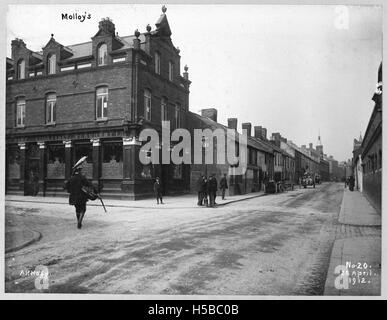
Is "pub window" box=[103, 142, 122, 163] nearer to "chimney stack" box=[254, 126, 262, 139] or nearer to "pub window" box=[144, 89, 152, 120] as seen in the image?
"pub window" box=[144, 89, 152, 120]

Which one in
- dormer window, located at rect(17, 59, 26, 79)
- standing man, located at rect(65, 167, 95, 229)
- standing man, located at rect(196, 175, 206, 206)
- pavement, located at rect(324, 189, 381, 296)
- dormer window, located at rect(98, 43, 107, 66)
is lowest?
pavement, located at rect(324, 189, 381, 296)

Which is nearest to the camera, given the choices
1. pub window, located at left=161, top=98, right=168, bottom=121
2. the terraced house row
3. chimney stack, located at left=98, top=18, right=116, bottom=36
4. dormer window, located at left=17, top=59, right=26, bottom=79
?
chimney stack, located at left=98, top=18, right=116, bottom=36

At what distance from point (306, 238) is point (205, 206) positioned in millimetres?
7730

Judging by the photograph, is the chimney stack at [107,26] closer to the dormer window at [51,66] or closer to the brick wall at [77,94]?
the brick wall at [77,94]

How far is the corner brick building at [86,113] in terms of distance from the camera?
425 inches

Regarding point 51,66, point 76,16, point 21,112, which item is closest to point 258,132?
point 51,66

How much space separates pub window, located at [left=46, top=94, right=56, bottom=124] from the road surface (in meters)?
4.73

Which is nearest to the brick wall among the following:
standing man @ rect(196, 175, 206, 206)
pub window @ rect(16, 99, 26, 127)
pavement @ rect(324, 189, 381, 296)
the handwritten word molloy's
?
pub window @ rect(16, 99, 26, 127)

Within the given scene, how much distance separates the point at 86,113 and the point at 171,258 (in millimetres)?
8514

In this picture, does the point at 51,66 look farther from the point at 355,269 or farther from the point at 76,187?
the point at 355,269

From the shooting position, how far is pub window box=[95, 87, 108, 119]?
1263 centimetres

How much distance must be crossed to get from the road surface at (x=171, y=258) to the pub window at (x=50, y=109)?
473cm

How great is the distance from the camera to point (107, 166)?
11867 millimetres

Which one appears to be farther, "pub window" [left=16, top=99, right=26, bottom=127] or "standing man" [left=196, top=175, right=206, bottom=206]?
"standing man" [left=196, top=175, right=206, bottom=206]
